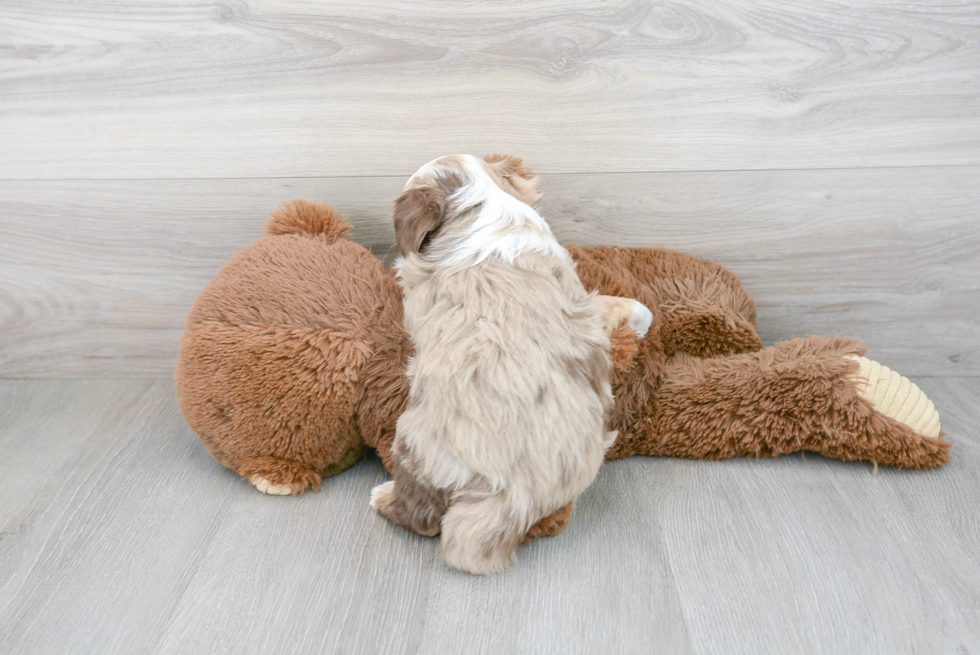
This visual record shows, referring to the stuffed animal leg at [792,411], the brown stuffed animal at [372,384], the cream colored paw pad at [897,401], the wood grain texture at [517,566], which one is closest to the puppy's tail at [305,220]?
the brown stuffed animal at [372,384]

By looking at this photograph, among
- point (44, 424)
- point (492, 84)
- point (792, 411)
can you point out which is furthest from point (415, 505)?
point (44, 424)

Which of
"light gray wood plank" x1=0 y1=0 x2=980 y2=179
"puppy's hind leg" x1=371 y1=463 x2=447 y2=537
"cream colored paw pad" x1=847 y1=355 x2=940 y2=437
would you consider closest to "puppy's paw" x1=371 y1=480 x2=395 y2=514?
"puppy's hind leg" x1=371 y1=463 x2=447 y2=537

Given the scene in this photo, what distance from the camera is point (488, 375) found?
975mm

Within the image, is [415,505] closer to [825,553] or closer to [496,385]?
[496,385]

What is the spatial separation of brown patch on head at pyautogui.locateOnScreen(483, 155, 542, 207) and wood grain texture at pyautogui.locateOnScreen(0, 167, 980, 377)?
0.57 feet

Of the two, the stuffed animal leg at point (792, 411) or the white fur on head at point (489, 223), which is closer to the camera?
the white fur on head at point (489, 223)

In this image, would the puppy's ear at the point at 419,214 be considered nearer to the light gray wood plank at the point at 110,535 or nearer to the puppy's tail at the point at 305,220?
the puppy's tail at the point at 305,220

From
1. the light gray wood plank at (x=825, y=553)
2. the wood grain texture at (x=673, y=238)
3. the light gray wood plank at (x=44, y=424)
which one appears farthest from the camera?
the wood grain texture at (x=673, y=238)

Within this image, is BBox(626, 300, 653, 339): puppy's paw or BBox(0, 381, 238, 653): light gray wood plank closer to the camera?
BBox(0, 381, 238, 653): light gray wood plank

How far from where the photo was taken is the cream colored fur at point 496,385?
97cm

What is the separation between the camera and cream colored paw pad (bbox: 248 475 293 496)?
120 cm

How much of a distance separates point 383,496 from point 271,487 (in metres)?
0.20

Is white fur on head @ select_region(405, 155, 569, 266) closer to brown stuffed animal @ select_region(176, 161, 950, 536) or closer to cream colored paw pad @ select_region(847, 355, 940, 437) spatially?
brown stuffed animal @ select_region(176, 161, 950, 536)

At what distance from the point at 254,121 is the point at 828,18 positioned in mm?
1069
